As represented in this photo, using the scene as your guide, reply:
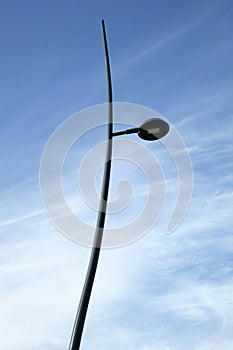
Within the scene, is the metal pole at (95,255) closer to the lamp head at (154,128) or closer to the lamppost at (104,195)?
the lamppost at (104,195)

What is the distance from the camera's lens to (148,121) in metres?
9.22

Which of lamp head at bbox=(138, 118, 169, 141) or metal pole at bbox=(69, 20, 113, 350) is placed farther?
lamp head at bbox=(138, 118, 169, 141)

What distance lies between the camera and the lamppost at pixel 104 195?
20.8 feet

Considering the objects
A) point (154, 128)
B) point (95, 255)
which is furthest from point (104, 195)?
point (154, 128)

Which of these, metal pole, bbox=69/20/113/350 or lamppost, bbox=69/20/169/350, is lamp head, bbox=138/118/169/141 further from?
metal pole, bbox=69/20/113/350

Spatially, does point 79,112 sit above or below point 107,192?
above

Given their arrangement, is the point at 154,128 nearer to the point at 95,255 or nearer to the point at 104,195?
the point at 104,195

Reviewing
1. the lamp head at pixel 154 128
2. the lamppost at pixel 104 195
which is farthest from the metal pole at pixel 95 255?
the lamp head at pixel 154 128

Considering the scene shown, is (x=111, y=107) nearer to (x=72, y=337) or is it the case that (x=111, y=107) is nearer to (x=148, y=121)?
(x=148, y=121)

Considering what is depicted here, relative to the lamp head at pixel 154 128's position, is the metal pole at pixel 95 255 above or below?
below

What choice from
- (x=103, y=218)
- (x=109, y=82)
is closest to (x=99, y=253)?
(x=103, y=218)

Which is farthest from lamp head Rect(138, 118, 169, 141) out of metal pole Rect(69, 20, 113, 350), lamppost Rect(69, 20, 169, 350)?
metal pole Rect(69, 20, 113, 350)

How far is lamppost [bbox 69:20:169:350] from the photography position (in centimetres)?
635

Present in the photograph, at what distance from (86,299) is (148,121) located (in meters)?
4.13
